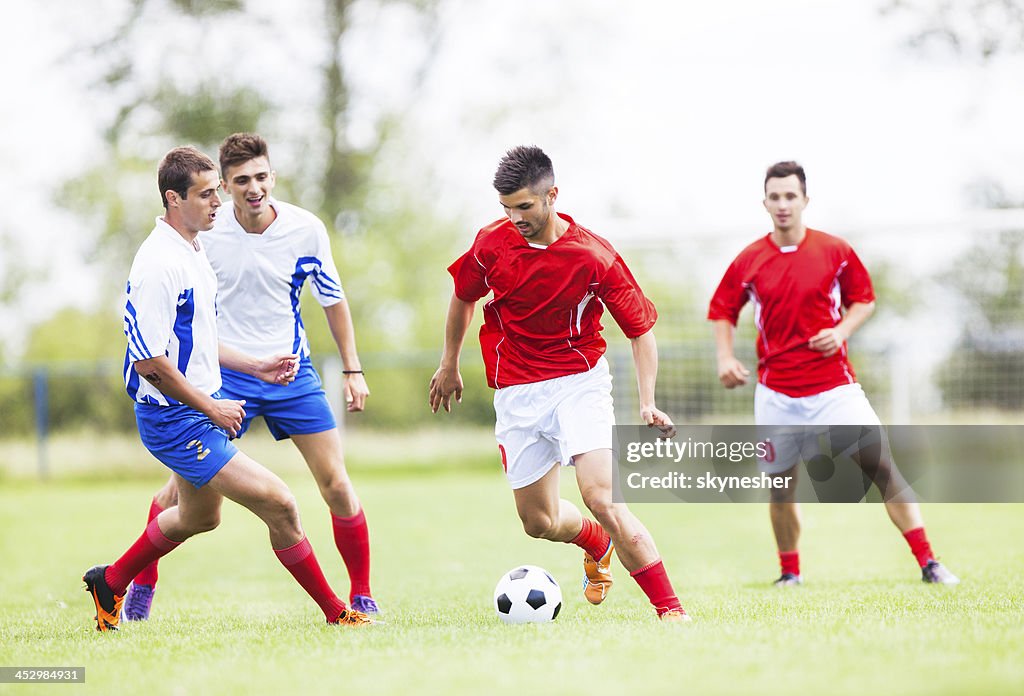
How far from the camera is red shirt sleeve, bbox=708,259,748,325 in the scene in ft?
25.9

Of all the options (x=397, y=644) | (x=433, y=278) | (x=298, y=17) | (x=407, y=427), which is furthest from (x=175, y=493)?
(x=433, y=278)

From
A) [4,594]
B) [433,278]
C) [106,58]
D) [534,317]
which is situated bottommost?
[4,594]

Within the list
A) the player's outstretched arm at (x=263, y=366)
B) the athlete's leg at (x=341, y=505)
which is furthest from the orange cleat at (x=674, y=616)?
the player's outstretched arm at (x=263, y=366)

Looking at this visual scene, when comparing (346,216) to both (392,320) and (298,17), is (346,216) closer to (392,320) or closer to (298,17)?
(392,320)

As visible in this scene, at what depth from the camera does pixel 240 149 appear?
247 inches

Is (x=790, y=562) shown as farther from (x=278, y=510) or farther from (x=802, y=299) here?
(x=278, y=510)

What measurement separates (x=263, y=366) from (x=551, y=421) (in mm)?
1621

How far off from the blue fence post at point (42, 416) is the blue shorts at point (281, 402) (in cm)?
1798

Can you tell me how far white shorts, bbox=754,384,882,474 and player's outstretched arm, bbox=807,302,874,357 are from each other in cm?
30

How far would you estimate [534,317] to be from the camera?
236 inches

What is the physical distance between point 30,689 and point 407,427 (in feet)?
70.9

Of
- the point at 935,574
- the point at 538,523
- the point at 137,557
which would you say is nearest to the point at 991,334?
the point at 935,574

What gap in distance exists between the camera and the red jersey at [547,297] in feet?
19.1


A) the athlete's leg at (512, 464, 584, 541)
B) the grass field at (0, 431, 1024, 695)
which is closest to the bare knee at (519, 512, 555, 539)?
the athlete's leg at (512, 464, 584, 541)
